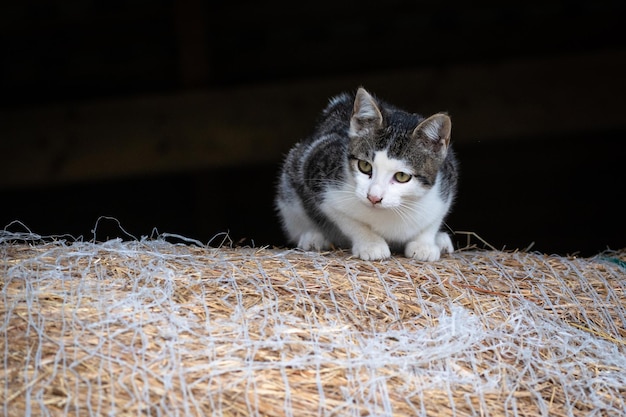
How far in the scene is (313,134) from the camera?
4348 millimetres

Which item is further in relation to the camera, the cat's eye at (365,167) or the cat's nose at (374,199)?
the cat's eye at (365,167)

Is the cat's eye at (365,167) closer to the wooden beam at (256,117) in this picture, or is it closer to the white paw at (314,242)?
the white paw at (314,242)

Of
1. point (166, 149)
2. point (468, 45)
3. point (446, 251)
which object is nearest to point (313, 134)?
point (446, 251)

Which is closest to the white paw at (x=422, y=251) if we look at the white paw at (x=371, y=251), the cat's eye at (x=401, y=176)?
the white paw at (x=371, y=251)

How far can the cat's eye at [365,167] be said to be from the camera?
138 inches

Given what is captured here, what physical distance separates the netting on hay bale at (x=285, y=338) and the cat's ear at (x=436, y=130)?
2.15 feet

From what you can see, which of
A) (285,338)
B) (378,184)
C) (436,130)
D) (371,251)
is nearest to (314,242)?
(371,251)

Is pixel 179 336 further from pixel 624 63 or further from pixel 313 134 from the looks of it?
pixel 624 63

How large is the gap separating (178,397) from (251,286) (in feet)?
1.99

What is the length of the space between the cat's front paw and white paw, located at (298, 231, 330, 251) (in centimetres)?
45

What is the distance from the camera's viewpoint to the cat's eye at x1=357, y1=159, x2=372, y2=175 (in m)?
3.51

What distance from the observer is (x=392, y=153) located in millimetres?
3451

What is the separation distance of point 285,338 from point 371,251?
962 millimetres

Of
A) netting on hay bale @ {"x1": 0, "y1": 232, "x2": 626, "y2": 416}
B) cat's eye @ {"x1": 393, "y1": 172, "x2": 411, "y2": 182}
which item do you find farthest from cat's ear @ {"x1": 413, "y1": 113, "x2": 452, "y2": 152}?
netting on hay bale @ {"x1": 0, "y1": 232, "x2": 626, "y2": 416}
